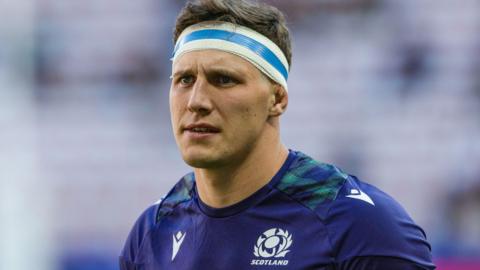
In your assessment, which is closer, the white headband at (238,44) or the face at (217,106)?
the face at (217,106)

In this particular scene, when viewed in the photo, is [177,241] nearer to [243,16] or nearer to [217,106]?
[217,106]

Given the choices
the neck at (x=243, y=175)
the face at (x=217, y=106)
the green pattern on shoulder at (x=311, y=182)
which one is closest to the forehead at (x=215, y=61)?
the face at (x=217, y=106)

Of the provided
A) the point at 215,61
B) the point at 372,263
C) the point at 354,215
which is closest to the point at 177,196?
the point at 215,61

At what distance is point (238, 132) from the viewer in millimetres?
3084

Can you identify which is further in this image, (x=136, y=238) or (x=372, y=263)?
(x=136, y=238)

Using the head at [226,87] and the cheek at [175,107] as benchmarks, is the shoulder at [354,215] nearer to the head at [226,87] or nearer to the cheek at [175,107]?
the head at [226,87]

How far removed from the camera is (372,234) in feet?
9.78

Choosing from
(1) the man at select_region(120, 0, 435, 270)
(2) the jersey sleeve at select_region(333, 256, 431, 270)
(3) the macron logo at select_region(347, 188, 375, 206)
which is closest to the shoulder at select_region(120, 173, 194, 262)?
(1) the man at select_region(120, 0, 435, 270)

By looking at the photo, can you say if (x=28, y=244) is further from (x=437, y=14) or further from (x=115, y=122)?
(x=437, y=14)

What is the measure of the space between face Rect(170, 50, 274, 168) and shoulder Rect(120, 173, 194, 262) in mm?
436

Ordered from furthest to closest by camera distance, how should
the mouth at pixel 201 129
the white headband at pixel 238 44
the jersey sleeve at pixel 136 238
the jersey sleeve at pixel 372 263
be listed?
the jersey sleeve at pixel 136 238 < the white headband at pixel 238 44 < the mouth at pixel 201 129 < the jersey sleeve at pixel 372 263

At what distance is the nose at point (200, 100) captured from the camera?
9.95ft

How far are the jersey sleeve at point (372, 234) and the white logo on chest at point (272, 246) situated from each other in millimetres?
150

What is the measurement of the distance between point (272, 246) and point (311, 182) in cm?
26
